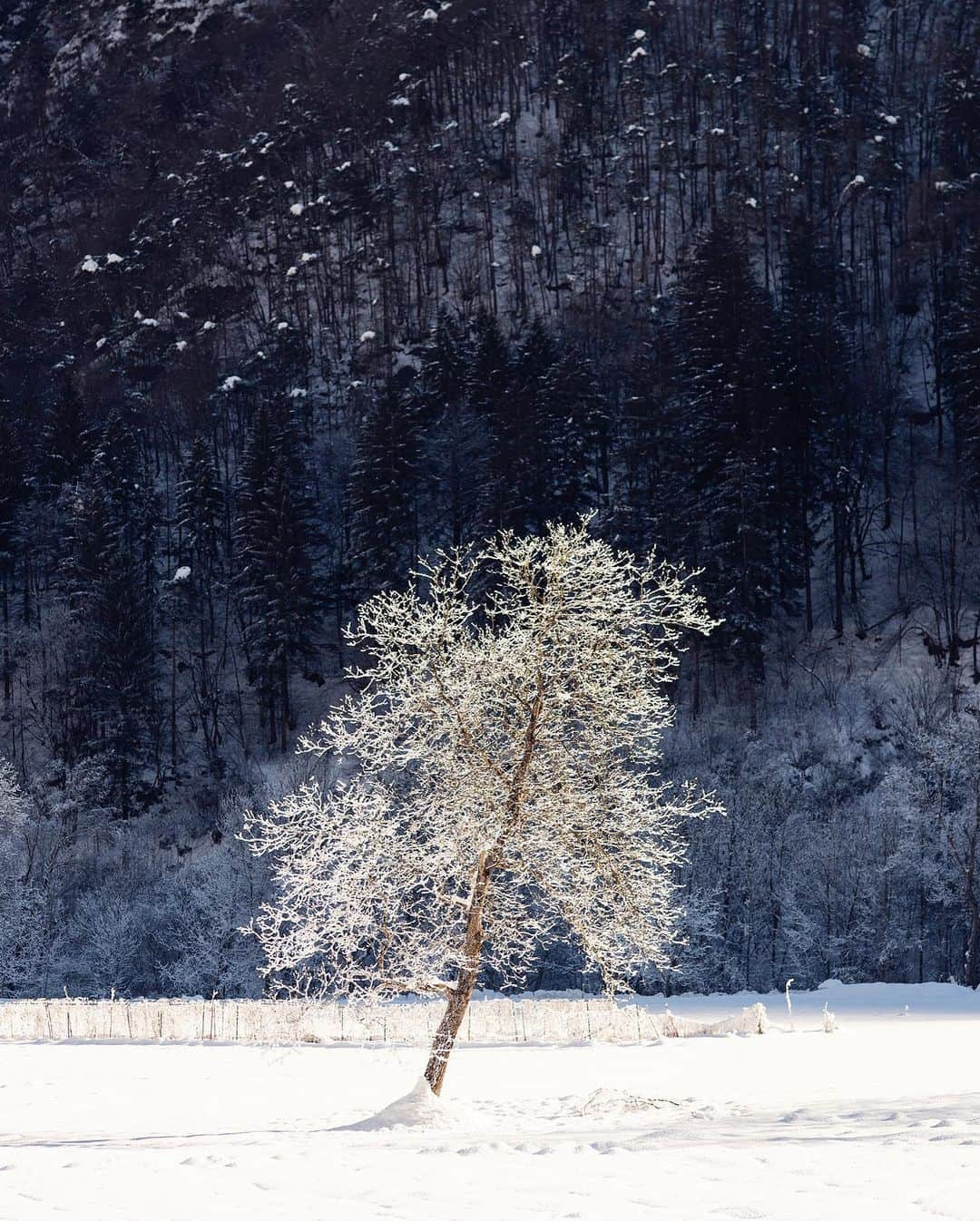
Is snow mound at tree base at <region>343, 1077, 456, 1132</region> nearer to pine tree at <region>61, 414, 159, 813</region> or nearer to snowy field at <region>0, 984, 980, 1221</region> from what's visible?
snowy field at <region>0, 984, 980, 1221</region>

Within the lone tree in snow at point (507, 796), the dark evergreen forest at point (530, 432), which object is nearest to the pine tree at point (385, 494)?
the dark evergreen forest at point (530, 432)

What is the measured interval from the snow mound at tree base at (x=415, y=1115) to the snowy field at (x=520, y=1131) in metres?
0.11

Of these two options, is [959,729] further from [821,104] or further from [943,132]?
[821,104]

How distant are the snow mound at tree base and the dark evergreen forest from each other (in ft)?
94.1

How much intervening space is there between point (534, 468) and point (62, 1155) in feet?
181

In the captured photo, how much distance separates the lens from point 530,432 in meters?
69.3

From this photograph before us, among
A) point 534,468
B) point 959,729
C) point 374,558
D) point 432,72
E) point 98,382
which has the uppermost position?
point 432,72

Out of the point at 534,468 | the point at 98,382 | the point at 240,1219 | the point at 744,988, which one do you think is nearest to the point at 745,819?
the point at 744,988

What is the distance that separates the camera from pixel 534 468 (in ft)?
224

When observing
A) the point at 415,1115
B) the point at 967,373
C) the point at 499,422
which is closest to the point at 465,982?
the point at 415,1115

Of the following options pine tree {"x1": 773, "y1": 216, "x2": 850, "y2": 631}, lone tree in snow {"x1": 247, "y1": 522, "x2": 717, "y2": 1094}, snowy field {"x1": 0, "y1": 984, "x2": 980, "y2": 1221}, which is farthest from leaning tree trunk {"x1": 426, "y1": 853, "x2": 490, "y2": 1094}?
pine tree {"x1": 773, "y1": 216, "x2": 850, "y2": 631}

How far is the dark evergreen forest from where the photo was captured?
5622 cm

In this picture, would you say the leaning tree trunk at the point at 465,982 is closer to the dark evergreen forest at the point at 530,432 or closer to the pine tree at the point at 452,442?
the dark evergreen forest at the point at 530,432

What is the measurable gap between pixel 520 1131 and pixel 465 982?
3.14 m
